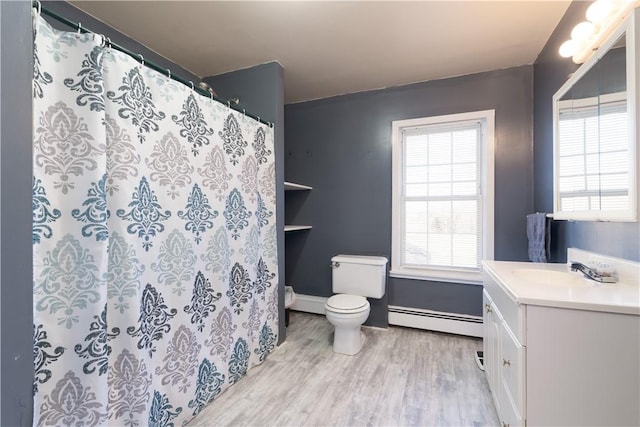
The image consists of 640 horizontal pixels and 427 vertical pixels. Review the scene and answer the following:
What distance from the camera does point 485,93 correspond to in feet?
7.87

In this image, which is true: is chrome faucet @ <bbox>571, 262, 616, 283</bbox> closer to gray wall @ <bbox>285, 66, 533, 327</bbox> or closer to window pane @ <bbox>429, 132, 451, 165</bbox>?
gray wall @ <bbox>285, 66, 533, 327</bbox>

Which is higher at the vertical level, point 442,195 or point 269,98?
point 269,98

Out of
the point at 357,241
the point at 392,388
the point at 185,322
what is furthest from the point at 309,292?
the point at 185,322

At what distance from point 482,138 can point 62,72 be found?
282cm

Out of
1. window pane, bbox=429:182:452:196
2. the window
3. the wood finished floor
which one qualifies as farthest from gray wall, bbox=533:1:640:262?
the wood finished floor

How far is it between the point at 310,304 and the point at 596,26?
9.79 ft

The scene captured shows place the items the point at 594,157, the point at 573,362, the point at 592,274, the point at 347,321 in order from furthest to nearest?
the point at 347,321, the point at 594,157, the point at 592,274, the point at 573,362

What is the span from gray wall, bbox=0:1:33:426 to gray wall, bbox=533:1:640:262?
87.4 inches

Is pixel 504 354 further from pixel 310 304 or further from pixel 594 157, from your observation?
pixel 310 304

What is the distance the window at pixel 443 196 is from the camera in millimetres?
2439

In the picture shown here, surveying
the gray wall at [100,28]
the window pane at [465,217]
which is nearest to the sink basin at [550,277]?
the window pane at [465,217]

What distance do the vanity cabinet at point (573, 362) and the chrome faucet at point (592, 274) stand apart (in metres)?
0.09

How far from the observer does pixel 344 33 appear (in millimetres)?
1911

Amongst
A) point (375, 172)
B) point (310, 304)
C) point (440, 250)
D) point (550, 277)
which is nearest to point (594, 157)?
point (550, 277)
